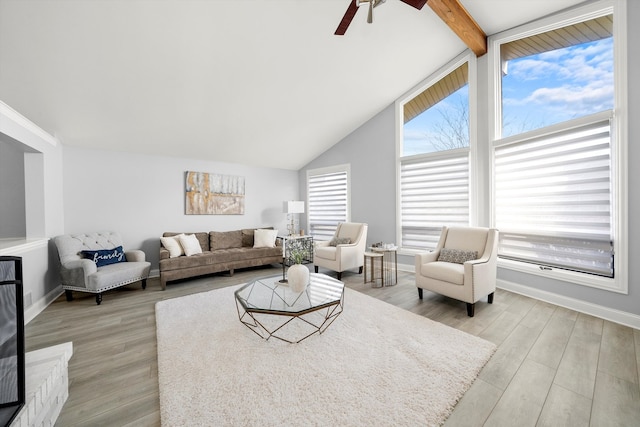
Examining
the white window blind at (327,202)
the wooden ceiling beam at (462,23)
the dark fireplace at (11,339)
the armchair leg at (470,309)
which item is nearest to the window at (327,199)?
the white window blind at (327,202)

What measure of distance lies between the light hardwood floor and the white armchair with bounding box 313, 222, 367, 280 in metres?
1.12

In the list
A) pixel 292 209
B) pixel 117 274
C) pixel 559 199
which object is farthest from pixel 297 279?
pixel 292 209

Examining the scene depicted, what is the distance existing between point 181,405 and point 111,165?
4333 millimetres

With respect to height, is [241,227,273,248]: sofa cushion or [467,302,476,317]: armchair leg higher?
[241,227,273,248]: sofa cushion

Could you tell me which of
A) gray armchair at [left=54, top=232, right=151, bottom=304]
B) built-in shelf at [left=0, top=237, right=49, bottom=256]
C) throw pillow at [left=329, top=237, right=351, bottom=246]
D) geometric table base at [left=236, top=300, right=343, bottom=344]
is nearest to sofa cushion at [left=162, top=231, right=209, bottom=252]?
gray armchair at [left=54, top=232, right=151, bottom=304]

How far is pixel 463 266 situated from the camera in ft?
9.70

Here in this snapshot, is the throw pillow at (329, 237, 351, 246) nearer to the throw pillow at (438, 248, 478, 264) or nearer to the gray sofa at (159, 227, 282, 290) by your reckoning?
the gray sofa at (159, 227, 282, 290)

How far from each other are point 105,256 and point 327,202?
168 inches

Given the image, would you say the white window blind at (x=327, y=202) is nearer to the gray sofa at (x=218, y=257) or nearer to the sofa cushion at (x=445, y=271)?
the gray sofa at (x=218, y=257)

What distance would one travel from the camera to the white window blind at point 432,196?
411 cm

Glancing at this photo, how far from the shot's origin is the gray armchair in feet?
10.4

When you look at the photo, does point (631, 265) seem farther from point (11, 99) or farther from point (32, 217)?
point (32, 217)

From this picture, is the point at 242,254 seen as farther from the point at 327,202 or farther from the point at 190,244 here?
the point at 327,202

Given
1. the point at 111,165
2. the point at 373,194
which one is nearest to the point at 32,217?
the point at 111,165
